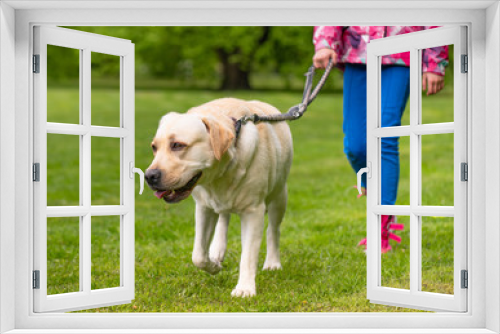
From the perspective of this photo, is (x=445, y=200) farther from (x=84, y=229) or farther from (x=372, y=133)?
(x=84, y=229)

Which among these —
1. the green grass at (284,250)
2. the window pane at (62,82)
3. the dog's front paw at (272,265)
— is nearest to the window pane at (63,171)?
the green grass at (284,250)

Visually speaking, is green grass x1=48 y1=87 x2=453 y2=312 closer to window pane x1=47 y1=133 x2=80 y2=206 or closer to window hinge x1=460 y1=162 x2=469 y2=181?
window pane x1=47 y1=133 x2=80 y2=206

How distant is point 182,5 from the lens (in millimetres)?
2820

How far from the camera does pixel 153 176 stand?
3047mm

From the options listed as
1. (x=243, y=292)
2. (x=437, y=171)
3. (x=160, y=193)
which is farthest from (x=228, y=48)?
(x=160, y=193)

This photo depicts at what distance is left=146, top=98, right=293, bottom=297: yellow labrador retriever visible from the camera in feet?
10.3

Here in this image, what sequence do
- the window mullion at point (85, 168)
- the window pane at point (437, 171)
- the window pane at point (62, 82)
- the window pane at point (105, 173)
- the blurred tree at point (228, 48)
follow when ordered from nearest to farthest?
the window mullion at point (85, 168) < the window pane at point (437, 171) < the window pane at point (105, 173) < the window pane at point (62, 82) < the blurred tree at point (228, 48)

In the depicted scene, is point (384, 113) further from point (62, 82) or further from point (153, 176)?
point (62, 82)

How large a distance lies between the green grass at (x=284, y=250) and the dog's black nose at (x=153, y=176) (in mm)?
689

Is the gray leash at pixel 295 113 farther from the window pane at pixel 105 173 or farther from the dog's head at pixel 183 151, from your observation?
the window pane at pixel 105 173

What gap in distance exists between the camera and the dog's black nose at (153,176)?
3.04 m

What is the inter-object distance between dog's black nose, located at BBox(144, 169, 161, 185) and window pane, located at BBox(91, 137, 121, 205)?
246 cm

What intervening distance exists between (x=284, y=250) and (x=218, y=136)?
1.77 meters

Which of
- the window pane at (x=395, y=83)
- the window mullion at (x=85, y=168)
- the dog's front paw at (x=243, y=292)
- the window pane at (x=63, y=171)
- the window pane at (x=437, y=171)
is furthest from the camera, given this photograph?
the window pane at (x=63, y=171)
